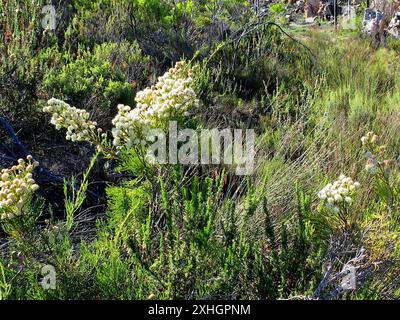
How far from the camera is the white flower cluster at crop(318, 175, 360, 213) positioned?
→ 203 centimetres

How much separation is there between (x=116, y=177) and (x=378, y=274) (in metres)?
1.68

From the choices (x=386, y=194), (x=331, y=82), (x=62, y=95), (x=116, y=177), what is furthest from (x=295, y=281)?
(x=331, y=82)

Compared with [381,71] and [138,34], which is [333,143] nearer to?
[381,71]

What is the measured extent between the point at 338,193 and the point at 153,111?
78 cm

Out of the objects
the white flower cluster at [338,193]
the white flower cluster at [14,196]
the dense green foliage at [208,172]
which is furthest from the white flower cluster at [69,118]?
the white flower cluster at [338,193]

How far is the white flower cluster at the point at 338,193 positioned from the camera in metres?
2.03

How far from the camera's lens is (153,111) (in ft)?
6.68

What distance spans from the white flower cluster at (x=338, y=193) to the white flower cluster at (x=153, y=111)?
2.03 feet

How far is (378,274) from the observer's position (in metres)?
2.35

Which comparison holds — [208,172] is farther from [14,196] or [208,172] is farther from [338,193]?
[14,196]

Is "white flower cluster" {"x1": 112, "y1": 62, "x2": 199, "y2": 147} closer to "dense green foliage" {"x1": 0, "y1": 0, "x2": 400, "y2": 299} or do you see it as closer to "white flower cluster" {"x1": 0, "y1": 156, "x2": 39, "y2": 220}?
"dense green foliage" {"x1": 0, "y1": 0, "x2": 400, "y2": 299}

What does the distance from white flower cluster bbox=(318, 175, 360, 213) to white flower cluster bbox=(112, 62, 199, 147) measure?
2.03 ft

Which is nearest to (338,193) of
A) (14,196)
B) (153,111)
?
(153,111)

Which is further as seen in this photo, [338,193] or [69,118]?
[69,118]
